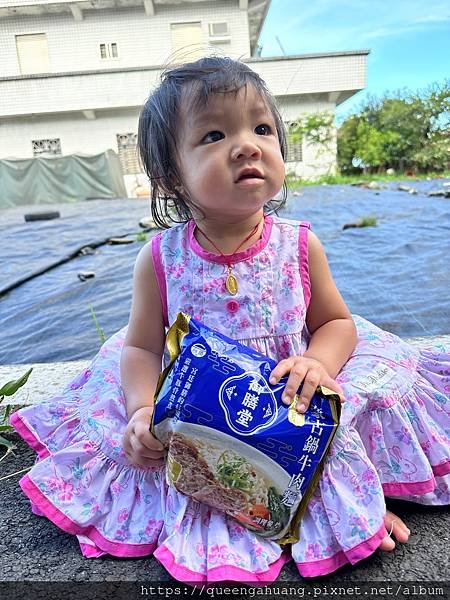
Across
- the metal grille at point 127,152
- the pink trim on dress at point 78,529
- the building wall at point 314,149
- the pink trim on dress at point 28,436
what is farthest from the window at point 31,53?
the pink trim on dress at point 78,529

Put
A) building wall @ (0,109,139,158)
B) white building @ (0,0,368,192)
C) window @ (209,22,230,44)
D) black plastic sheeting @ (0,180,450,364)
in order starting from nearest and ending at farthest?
black plastic sheeting @ (0,180,450,364) → white building @ (0,0,368,192) → window @ (209,22,230,44) → building wall @ (0,109,139,158)

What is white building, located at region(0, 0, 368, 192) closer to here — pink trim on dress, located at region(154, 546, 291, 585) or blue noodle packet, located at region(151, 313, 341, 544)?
blue noodle packet, located at region(151, 313, 341, 544)

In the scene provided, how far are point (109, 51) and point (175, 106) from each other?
14.4 meters

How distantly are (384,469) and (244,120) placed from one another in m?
0.75

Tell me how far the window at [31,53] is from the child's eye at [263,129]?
14854 mm

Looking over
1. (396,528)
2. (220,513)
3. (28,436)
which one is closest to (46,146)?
(28,436)

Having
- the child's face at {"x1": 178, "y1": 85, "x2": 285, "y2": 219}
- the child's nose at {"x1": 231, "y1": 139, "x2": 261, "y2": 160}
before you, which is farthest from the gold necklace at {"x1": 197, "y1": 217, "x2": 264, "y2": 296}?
the child's nose at {"x1": 231, "y1": 139, "x2": 261, "y2": 160}

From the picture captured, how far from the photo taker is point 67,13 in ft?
44.6

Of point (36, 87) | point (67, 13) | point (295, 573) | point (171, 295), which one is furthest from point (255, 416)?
point (67, 13)

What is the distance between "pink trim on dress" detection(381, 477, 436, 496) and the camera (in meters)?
1.03

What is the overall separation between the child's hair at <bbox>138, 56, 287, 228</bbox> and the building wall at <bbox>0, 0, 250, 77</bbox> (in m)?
13.6

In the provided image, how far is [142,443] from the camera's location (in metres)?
1.01

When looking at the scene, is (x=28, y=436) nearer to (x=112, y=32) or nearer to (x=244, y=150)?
(x=244, y=150)

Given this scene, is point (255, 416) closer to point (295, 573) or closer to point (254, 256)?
point (295, 573)
